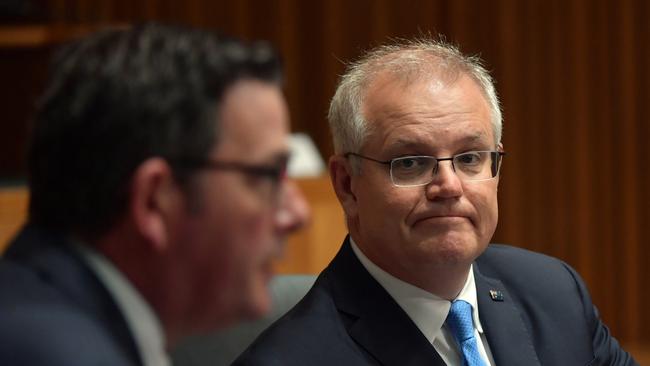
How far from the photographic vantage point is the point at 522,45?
18.9ft

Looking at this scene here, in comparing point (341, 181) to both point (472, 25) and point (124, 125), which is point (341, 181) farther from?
point (472, 25)

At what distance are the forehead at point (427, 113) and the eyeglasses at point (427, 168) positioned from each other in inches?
1.1

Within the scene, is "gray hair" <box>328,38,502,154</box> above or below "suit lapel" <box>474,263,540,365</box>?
above

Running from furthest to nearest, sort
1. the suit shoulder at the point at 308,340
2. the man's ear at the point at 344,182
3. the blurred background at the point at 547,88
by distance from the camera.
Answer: the blurred background at the point at 547,88 → the man's ear at the point at 344,182 → the suit shoulder at the point at 308,340

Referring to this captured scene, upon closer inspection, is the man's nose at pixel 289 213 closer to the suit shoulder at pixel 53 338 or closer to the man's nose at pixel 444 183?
the suit shoulder at pixel 53 338

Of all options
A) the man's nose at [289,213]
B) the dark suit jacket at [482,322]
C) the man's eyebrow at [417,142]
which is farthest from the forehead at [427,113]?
the man's nose at [289,213]

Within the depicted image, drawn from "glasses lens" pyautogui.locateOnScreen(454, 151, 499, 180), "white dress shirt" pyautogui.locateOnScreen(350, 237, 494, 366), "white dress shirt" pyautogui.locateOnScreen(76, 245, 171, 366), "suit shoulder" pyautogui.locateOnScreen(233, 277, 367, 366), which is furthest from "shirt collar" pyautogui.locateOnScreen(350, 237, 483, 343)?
"white dress shirt" pyautogui.locateOnScreen(76, 245, 171, 366)

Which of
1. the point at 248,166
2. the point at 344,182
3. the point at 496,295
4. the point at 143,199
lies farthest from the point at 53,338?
the point at 496,295

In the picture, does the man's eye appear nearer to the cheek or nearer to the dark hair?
the cheek

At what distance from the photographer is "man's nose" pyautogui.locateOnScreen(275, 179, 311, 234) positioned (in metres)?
1.38

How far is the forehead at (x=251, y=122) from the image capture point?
132cm

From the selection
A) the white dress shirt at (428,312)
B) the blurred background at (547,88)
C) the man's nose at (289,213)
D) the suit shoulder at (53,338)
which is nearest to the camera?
the suit shoulder at (53,338)

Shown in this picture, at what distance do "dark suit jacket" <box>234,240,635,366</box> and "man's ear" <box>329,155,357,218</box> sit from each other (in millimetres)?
111

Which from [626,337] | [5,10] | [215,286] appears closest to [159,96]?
[215,286]
